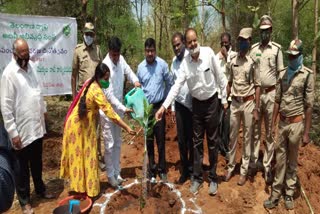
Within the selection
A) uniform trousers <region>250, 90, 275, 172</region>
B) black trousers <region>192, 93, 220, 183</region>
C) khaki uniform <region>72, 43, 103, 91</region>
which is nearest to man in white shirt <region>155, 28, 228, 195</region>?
black trousers <region>192, 93, 220, 183</region>

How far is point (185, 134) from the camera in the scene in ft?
16.2

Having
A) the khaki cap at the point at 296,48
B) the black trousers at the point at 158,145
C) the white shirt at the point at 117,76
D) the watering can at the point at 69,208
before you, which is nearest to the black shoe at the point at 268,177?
the black trousers at the point at 158,145

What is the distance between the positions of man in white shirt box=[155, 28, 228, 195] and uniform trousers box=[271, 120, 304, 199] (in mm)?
843

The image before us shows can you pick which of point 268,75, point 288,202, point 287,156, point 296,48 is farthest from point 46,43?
point 288,202

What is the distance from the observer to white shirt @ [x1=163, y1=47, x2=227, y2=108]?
4.35 metres

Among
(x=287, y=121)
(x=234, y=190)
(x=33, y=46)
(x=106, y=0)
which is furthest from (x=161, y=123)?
(x=106, y=0)

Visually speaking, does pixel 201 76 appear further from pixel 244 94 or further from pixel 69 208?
pixel 69 208

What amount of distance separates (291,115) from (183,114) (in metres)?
1.52

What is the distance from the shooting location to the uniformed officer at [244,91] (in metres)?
4.55

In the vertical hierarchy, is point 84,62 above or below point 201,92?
above

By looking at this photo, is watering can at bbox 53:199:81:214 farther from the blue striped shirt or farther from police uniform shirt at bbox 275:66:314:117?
police uniform shirt at bbox 275:66:314:117

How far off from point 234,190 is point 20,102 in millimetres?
3184

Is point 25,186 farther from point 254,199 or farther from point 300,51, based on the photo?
point 300,51

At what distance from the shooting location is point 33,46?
6402 millimetres
